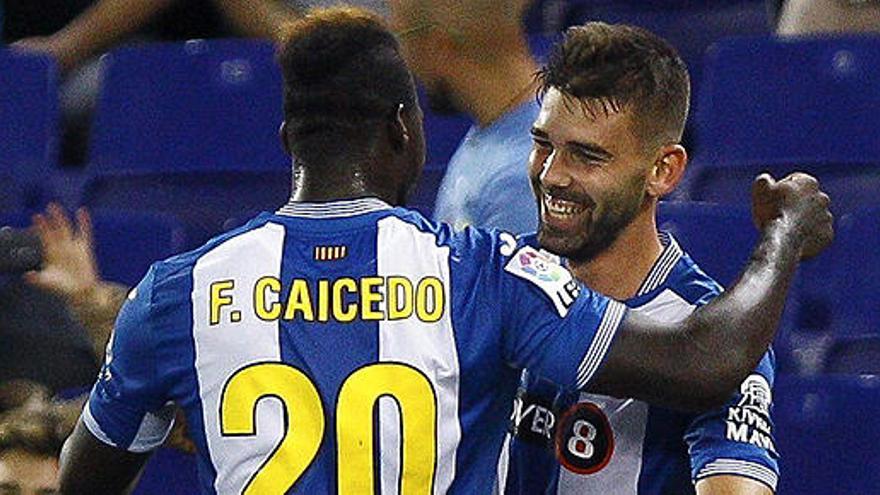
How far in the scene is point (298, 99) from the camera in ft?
9.17

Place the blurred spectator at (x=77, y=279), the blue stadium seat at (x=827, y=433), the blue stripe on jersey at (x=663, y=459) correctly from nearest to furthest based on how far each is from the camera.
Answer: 1. the blue stripe on jersey at (x=663, y=459)
2. the blue stadium seat at (x=827, y=433)
3. the blurred spectator at (x=77, y=279)

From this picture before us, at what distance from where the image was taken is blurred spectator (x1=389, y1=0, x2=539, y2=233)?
3703 mm

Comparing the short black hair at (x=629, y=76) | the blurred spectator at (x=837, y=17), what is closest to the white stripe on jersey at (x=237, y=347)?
the short black hair at (x=629, y=76)

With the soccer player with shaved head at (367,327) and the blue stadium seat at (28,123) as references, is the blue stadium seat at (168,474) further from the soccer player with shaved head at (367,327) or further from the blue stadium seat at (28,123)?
the soccer player with shaved head at (367,327)

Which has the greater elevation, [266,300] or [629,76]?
[629,76]

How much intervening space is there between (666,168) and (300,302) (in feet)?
2.07

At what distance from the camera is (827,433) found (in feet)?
12.8

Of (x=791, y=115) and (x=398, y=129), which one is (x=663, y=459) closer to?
(x=398, y=129)

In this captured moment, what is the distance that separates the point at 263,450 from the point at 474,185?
3.63 ft

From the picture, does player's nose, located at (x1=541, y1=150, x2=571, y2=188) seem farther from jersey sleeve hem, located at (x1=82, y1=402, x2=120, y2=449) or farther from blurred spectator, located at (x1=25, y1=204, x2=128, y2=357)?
blurred spectator, located at (x1=25, y1=204, x2=128, y2=357)

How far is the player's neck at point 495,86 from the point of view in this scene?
3914 millimetres

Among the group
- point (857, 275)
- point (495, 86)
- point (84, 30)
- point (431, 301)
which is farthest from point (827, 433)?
point (84, 30)

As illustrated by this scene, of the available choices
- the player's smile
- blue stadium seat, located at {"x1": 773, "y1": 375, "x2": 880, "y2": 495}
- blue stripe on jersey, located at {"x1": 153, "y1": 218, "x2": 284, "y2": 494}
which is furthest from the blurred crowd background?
the player's smile

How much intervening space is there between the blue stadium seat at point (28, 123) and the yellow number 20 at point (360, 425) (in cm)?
289
